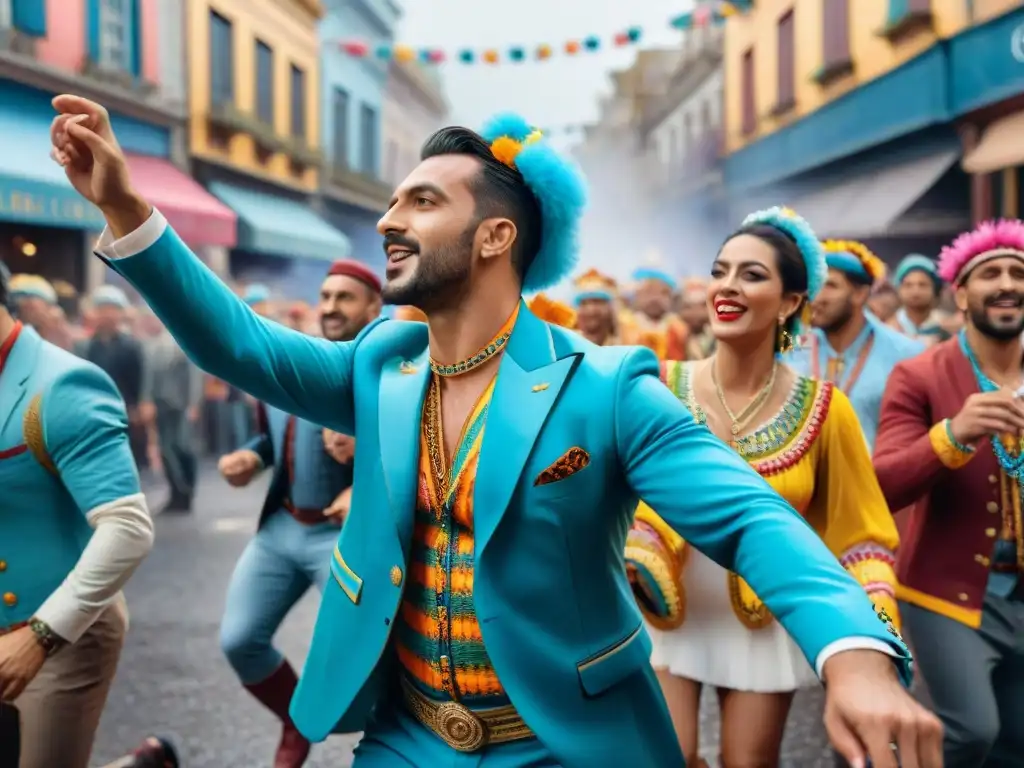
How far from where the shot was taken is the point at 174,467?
1045 cm

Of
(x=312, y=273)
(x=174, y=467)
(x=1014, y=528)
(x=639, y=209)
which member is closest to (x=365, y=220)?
(x=312, y=273)

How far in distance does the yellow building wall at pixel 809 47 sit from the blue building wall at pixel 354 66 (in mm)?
7913

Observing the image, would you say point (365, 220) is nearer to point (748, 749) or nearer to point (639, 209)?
point (639, 209)

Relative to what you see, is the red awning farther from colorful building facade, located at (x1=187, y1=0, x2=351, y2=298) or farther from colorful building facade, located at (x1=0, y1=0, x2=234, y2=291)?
colorful building facade, located at (x1=187, y1=0, x2=351, y2=298)

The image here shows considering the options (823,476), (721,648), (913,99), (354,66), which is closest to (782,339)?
Result: (823,476)

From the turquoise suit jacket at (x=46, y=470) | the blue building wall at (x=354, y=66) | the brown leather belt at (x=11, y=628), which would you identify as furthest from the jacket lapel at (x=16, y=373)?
the blue building wall at (x=354, y=66)

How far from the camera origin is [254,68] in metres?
21.3

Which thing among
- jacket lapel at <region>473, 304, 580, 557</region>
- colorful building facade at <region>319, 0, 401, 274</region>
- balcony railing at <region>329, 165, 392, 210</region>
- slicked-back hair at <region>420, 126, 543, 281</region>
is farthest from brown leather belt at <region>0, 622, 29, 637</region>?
balcony railing at <region>329, 165, 392, 210</region>

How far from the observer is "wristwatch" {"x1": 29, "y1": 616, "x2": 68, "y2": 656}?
9.23 feet

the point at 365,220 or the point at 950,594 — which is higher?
the point at 365,220

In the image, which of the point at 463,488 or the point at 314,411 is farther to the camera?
the point at 314,411

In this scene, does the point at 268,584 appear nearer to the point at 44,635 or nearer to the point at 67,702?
the point at 67,702

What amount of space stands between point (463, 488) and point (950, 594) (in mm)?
2080

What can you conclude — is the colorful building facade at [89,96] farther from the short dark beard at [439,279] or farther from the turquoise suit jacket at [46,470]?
the short dark beard at [439,279]
